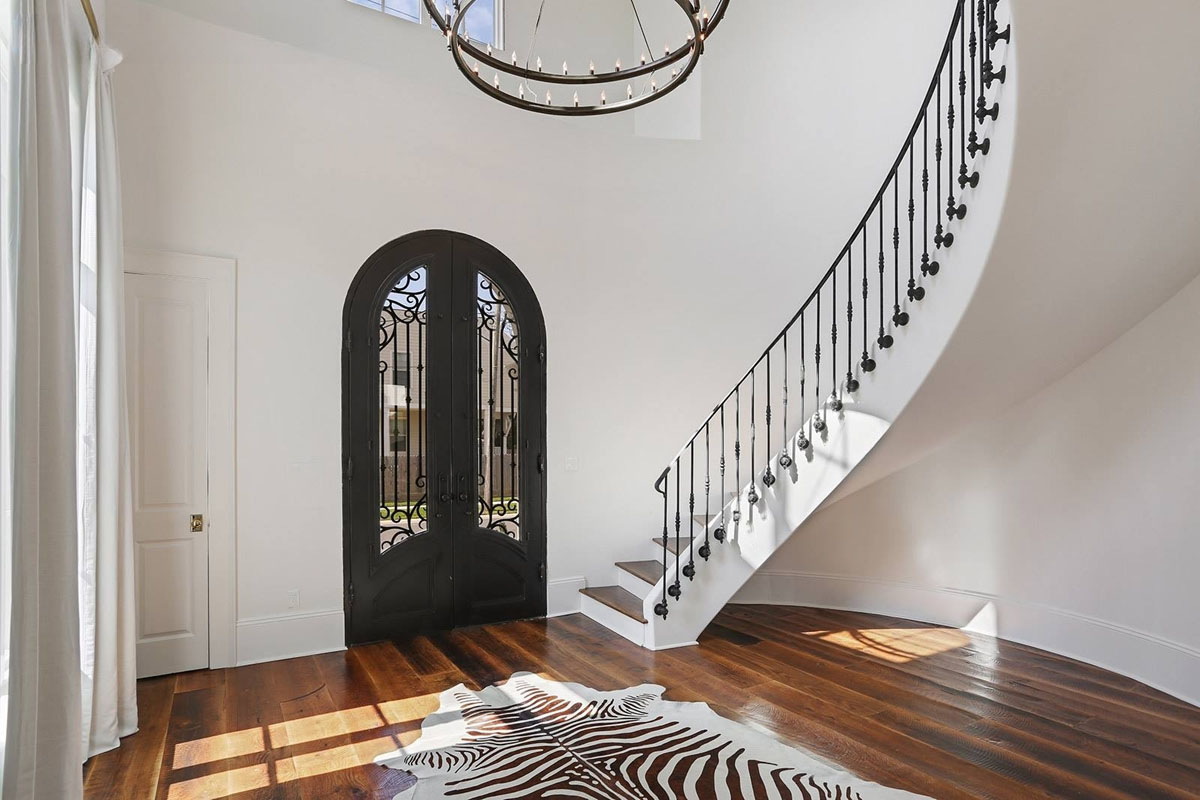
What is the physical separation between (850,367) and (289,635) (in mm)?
3942

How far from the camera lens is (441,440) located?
5.12 meters

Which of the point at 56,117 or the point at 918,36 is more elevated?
the point at 918,36

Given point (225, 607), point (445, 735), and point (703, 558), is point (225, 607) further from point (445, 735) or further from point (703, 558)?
point (703, 558)

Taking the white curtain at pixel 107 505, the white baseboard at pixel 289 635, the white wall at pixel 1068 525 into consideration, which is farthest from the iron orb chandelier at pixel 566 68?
the white baseboard at pixel 289 635

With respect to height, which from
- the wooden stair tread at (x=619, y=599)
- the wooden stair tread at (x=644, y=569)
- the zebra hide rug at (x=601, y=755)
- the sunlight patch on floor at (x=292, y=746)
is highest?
the wooden stair tread at (x=644, y=569)

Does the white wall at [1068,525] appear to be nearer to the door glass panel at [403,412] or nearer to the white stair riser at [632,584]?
the white stair riser at [632,584]

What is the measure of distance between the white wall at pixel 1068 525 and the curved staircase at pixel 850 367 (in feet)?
3.53

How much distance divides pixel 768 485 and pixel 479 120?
11.2ft

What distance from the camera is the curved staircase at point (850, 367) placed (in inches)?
137

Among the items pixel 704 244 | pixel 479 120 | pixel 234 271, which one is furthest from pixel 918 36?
pixel 234 271

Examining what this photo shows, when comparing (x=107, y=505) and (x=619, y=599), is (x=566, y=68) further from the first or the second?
(x=619, y=599)

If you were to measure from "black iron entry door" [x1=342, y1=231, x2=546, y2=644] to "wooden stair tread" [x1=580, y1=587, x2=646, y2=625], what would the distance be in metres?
0.42

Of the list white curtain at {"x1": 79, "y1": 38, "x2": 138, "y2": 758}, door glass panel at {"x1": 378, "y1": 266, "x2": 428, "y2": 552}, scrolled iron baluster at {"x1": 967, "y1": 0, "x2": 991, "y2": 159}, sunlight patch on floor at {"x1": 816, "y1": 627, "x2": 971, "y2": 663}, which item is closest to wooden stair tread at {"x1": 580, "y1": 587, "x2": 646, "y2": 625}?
sunlight patch on floor at {"x1": 816, "y1": 627, "x2": 971, "y2": 663}

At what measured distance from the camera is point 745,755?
3.19 metres
